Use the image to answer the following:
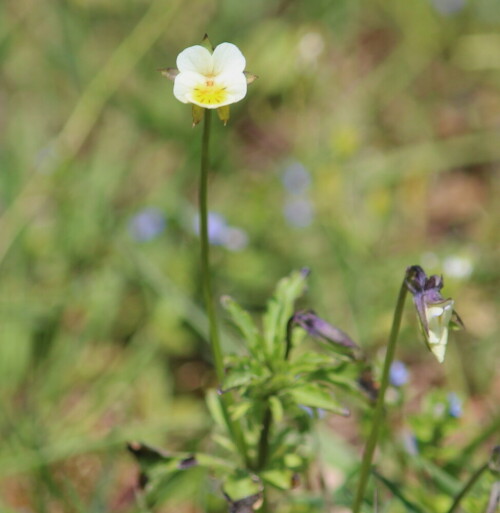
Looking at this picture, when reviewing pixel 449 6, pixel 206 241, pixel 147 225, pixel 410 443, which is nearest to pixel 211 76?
pixel 206 241

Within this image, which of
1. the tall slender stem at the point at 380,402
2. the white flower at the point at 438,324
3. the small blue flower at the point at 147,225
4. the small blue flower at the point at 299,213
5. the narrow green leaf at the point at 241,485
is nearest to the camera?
the white flower at the point at 438,324

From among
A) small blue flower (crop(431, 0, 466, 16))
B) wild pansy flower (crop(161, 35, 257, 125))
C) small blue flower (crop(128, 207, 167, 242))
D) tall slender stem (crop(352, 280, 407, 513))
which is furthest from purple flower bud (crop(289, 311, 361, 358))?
small blue flower (crop(431, 0, 466, 16))

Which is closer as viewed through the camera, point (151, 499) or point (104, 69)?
point (151, 499)

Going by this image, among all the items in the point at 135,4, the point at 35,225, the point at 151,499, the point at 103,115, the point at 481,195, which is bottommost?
the point at 151,499

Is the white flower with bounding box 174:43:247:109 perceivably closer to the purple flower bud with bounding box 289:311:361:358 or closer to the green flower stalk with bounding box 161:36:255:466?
the green flower stalk with bounding box 161:36:255:466

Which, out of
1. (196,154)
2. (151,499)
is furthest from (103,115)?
(151,499)

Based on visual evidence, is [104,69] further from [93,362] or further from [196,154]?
[93,362]

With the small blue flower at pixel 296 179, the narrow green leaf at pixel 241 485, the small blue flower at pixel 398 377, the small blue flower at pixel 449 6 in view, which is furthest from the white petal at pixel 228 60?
the small blue flower at pixel 449 6

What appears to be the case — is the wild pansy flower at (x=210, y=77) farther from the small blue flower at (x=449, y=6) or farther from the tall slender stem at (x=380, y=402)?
the small blue flower at (x=449, y=6)
